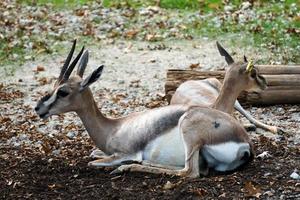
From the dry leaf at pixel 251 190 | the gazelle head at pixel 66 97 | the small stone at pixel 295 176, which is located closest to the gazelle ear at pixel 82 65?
the gazelle head at pixel 66 97

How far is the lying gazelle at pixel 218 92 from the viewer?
9.37 m

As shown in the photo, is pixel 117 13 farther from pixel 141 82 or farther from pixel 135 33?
pixel 141 82

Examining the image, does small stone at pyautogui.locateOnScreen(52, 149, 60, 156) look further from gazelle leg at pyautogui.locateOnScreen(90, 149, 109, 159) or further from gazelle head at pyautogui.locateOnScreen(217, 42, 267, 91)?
gazelle head at pyautogui.locateOnScreen(217, 42, 267, 91)

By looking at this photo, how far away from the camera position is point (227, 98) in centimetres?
935

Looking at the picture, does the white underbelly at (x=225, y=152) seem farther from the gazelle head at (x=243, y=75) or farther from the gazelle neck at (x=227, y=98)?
the gazelle head at (x=243, y=75)

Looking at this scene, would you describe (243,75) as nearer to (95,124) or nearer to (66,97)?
(95,124)

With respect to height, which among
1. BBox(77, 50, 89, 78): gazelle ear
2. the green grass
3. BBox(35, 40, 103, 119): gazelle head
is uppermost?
BBox(77, 50, 89, 78): gazelle ear

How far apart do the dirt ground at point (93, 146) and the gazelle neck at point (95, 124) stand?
294 mm

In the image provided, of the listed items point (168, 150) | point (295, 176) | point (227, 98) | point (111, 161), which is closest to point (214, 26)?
point (227, 98)

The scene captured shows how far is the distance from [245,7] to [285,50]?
3358 millimetres

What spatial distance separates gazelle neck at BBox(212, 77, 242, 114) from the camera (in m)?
9.31

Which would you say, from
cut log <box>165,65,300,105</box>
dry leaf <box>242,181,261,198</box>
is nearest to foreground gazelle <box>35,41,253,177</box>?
dry leaf <box>242,181,261,198</box>

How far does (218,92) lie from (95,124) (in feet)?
7.43

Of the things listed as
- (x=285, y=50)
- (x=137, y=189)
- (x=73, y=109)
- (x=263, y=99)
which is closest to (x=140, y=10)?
(x=285, y=50)
